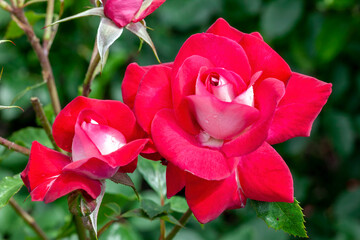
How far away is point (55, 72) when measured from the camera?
1.48m

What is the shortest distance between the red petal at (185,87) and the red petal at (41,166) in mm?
122

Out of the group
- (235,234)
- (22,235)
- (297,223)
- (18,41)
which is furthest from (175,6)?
(297,223)

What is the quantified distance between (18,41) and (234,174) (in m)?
1.23

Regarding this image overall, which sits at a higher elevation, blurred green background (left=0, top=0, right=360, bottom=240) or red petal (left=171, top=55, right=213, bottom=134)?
red petal (left=171, top=55, right=213, bottom=134)

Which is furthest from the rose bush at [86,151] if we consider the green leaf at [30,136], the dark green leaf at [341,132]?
the dark green leaf at [341,132]

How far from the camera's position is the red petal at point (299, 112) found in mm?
434

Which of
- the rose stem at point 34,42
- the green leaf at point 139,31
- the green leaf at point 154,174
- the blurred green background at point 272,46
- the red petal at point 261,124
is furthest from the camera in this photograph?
the blurred green background at point 272,46

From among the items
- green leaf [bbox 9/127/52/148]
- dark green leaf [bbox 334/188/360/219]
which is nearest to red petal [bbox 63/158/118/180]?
green leaf [bbox 9/127/52/148]

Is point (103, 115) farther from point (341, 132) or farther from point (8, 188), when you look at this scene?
point (341, 132)

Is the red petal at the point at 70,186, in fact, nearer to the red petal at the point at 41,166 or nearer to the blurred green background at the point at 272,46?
the red petal at the point at 41,166

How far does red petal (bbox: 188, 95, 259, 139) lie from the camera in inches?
15.8

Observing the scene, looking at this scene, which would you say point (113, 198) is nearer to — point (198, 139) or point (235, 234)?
point (198, 139)

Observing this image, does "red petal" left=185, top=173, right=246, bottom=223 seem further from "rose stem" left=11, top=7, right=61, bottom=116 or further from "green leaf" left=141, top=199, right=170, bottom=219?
"rose stem" left=11, top=7, right=61, bottom=116

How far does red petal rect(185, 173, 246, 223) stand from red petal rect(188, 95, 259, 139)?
1.8 inches
